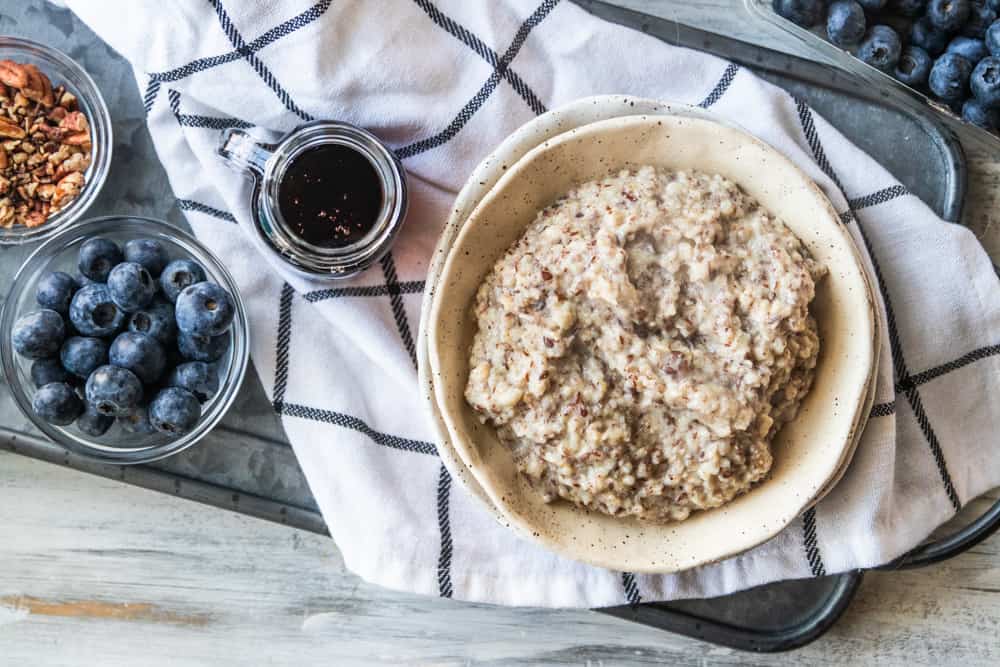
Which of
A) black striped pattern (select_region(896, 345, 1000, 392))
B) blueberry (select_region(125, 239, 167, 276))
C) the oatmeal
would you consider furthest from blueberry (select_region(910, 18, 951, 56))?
blueberry (select_region(125, 239, 167, 276))

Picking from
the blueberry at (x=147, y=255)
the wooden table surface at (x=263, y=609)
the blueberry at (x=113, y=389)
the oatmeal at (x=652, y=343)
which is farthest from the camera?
the wooden table surface at (x=263, y=609)

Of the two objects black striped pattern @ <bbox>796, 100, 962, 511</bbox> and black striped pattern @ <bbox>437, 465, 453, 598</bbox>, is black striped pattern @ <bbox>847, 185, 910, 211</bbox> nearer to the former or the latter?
black striped pattern @ <bbox>796, 100, 962, 511</bbox>

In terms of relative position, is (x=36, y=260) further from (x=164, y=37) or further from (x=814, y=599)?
(x=814, y=599)

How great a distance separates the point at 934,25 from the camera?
1.94 metres

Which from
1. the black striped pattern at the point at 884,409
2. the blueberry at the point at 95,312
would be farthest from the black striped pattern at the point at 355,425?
the black striped pattern at the point at 884,409

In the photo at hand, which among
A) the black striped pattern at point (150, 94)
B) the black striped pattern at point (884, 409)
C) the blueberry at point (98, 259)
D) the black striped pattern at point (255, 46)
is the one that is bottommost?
the black striped pattern at point (884, 409)

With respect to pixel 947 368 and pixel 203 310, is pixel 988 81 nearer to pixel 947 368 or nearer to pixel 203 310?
pixel 947 368

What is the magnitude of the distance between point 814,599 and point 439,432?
85cm

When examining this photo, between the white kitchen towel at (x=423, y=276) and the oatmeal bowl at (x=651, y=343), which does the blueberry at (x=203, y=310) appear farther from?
the oatmeal bowl at (x=651, y=343)

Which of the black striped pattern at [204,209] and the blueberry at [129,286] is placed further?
the black striped pattern at [204,209]

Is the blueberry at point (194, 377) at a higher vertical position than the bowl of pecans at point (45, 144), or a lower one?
lower

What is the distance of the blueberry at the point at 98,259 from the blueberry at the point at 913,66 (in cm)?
155

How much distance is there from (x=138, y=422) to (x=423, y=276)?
57 cm

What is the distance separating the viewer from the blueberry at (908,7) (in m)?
1.95
